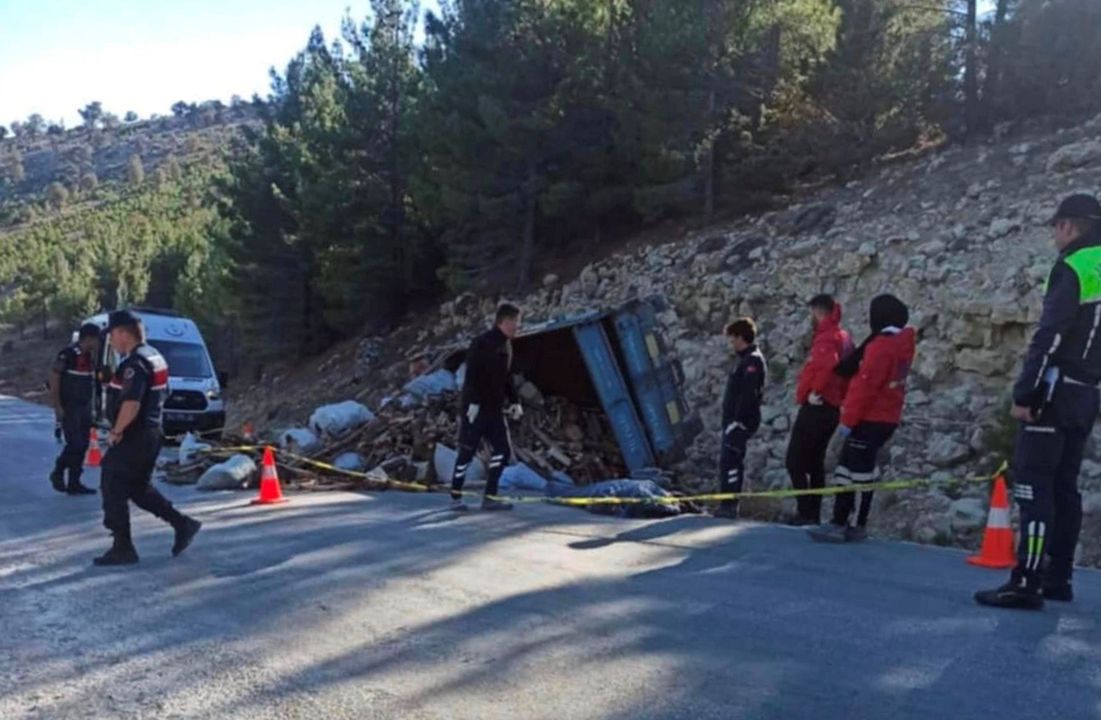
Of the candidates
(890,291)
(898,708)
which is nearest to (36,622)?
(898,708)

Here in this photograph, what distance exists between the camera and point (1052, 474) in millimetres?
5879

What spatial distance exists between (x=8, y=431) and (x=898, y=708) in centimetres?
2482

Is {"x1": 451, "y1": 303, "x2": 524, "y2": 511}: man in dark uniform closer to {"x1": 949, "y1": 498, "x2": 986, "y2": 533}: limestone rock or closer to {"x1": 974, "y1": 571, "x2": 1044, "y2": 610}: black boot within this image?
{"x1": 949, "y1": 498, "x2": 986, "y2": 533}: limestone rock

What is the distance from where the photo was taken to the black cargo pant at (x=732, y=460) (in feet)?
32.0

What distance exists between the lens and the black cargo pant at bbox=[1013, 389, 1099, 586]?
5.76 meters

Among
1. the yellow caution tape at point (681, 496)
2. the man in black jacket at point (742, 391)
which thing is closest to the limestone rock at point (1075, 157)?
the yellow caution tape at point (681, 496)

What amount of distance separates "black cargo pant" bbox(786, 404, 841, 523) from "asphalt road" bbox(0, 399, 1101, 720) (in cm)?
58

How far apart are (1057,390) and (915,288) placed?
356 inches

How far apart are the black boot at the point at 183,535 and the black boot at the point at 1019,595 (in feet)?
18.6

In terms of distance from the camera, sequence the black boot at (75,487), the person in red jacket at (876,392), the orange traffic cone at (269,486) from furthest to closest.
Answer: the black boot at (75,487), the orange traffic cone at (269,486), the person in red jacket at (876,392)

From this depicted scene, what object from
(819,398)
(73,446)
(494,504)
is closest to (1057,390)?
(819,398)

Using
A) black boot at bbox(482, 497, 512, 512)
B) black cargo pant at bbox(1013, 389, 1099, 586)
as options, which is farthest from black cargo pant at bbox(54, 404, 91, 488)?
black cargo pant at bbox(1013, 389, 1099, 586)

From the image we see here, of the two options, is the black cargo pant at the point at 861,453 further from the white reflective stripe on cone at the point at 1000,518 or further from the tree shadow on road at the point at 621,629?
the white reflective stripe on cone at the point at 1000,518

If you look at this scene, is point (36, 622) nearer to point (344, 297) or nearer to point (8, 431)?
point (8, 431)
